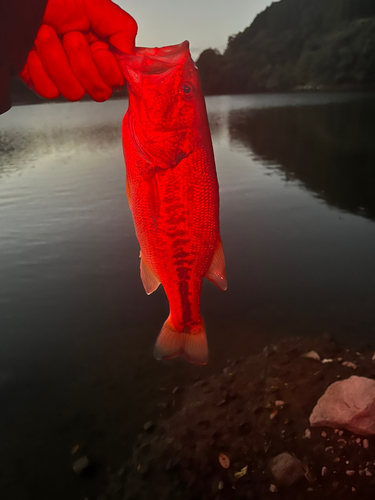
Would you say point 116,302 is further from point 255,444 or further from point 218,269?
point 218,269

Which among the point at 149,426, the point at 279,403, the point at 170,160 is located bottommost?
the point at 149,426

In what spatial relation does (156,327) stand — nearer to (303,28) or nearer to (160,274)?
(160,274)

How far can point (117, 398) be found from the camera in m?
5.32

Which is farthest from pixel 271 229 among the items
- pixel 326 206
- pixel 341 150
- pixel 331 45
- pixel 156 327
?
pixel 331 45

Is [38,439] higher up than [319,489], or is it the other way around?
[319,489]

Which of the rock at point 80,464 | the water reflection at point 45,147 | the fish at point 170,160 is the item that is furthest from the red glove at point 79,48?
the water reflection at point 45,147

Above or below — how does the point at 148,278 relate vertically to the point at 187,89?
below

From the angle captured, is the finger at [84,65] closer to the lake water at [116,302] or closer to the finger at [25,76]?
the finger at [25,76]

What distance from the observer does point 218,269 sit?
191 cm

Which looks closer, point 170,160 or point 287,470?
point 170,160

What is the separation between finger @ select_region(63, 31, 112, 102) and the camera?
1641 mm

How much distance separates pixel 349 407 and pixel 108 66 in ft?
13.0

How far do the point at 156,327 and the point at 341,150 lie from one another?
21843 millimetres

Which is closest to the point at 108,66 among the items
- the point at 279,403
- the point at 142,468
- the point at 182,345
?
the point at 182,345
